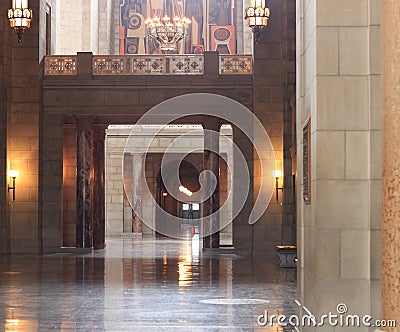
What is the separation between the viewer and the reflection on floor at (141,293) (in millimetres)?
11398

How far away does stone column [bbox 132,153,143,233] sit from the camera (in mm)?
39344

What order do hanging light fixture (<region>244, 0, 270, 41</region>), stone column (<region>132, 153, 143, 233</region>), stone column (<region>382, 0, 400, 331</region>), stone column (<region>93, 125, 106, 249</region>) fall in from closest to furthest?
stone column (<region>382, 0, 400, 331</region>) → hanging light fixture (<region>244, 0, 270, 41</region>) → stone column (<region>93, 125, 106, 249</region>) → stone column (<region>132, 153, 143, 233</region>)

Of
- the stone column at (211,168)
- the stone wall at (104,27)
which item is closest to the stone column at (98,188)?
the stone column at (211,168)

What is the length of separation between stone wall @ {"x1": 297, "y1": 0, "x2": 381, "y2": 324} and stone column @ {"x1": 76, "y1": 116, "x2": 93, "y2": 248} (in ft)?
Result: 68.1

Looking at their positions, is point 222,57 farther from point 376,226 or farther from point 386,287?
point 386,287

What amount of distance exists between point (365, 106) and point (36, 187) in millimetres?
19871

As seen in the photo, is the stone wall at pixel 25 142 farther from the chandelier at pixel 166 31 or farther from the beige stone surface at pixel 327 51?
the beige stone surface at pixel 327 51

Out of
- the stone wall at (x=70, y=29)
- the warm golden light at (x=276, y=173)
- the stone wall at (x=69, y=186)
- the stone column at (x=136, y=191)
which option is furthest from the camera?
the stone column at (x=136, y=191)

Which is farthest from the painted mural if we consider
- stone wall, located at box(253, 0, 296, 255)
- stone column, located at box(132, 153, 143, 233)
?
stone wall, located at box(253, 0, 296, 255)

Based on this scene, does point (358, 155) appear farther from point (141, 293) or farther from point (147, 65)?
point (147, 65)

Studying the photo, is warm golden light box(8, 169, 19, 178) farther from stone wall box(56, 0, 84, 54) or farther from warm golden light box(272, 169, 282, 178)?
stone wall box(56, 0, 84, 54)

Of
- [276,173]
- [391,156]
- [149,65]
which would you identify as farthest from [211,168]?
[391,156]

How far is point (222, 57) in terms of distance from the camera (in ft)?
91.0

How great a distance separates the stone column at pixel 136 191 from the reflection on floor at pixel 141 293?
14.8 metres
